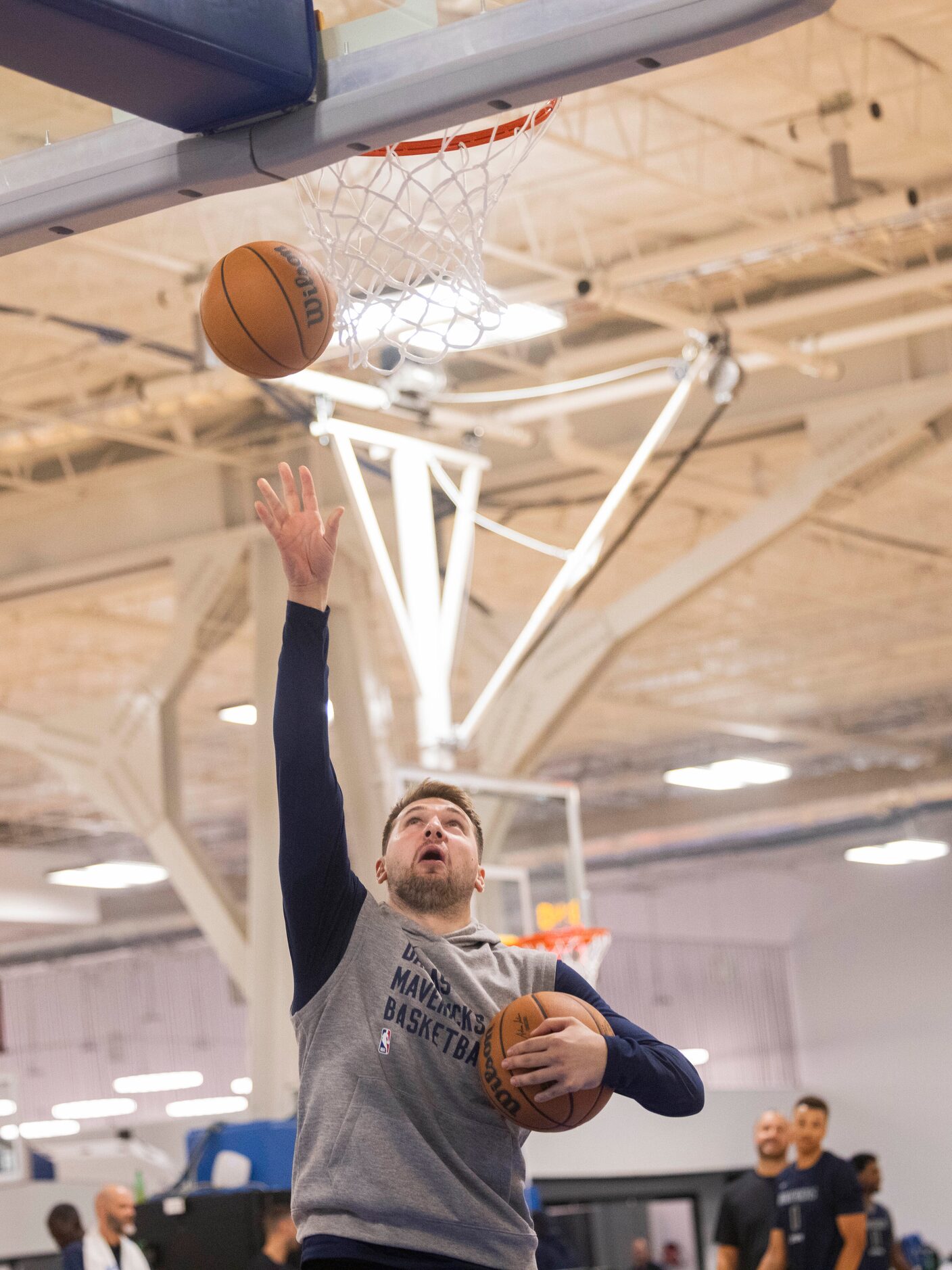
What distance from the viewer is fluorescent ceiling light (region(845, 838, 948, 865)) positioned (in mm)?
23984

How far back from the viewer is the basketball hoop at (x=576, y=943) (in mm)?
10039

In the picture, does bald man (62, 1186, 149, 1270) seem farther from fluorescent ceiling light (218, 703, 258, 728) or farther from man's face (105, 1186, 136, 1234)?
fluorescent ceiling light (218, 703, 258, 728)

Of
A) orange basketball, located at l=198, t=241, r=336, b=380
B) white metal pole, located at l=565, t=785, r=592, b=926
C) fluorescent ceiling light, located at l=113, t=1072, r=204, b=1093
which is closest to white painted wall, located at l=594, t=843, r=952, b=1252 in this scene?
fluorescent ceiling light, located at l=113, t=1072, r=204, b=1093

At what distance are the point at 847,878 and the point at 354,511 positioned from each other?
17.3 m

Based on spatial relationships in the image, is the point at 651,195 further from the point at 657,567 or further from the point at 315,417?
the point at 657,567

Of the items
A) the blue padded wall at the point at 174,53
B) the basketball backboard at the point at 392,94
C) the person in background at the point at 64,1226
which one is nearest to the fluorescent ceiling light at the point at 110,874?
the person in background at the point at 64,1226

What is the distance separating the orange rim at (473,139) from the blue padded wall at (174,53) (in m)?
0.97

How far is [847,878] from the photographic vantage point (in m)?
26.5

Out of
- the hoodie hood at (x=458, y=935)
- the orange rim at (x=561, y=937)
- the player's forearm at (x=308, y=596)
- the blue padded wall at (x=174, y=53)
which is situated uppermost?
the blue padded wall at (x=174, y=53)

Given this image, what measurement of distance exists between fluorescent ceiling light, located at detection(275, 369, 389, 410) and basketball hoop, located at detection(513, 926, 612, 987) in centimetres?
319

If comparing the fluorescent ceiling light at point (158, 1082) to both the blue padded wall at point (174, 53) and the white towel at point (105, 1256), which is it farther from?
the blue padded wall at point (174, 53)

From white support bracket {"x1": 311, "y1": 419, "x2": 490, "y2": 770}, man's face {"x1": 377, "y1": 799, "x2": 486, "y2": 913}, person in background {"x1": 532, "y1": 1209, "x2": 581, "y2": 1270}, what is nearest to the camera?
man's face {"x1": 377, "y1": 799, "x2": 486, "y2": 913}

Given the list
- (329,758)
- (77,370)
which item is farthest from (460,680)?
(329,758)

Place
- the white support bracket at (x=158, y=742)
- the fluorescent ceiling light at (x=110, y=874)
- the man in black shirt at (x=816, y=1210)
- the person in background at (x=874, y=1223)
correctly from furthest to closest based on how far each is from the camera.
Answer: the fluorescent ceiling light at (x=110, y=874) < the white support bracket at (x=158, y=742) < the person in background at (x=874, y=1223) < the man in black shirt at (x=816, y=1210)
